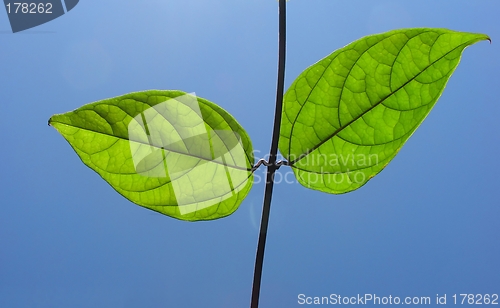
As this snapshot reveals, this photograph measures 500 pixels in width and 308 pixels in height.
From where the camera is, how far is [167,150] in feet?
1.64

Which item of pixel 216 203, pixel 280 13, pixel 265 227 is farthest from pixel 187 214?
pixel 280 13

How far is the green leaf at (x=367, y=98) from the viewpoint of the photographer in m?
0.46

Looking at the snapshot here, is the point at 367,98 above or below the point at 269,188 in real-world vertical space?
above

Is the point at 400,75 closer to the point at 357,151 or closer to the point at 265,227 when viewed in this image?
the point at 357,151

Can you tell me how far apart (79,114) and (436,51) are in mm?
424

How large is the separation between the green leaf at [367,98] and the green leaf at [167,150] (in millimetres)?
77

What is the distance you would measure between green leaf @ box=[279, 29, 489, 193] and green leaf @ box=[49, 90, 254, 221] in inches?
3.0

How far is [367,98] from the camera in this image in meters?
0.48

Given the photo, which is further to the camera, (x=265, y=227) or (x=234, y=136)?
(x=234, y=136)

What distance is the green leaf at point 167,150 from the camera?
0.48 meters

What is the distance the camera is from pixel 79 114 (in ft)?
1.56

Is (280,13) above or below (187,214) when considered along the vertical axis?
above

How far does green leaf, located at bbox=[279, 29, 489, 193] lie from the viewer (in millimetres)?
458

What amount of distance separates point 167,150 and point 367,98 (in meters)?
0.25
